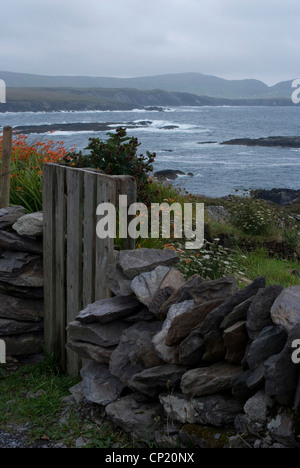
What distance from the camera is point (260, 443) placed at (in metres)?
2.87

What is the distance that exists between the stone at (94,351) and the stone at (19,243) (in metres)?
1.71

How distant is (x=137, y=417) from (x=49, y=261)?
2382 millimetres

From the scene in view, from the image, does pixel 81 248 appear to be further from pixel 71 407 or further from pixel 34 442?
pixel 34 442

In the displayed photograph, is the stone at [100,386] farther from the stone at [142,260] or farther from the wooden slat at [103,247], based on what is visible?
the stone at [142,260]

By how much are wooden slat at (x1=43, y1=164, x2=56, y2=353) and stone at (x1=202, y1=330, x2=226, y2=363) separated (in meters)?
2.61

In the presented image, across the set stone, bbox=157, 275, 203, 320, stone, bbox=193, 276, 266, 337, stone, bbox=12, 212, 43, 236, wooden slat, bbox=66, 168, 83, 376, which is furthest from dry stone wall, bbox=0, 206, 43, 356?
stone, bbox=193, 276, 266, 337

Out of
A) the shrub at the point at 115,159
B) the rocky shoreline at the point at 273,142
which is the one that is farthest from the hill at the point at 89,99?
the shrub at the point at 115,159

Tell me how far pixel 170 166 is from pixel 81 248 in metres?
28.6

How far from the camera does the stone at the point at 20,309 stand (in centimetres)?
577

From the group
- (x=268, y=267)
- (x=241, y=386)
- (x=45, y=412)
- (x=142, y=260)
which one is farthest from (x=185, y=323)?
(x=268, y=267)

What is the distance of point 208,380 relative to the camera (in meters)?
3.23

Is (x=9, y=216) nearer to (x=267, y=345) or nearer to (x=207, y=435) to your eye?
(x=207, y=435)

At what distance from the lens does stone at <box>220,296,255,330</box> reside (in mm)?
3254

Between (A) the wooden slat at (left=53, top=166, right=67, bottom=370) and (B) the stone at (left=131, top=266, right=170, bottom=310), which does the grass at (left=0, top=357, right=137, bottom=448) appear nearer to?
(A) the wooden slat at (left=53, top=166, right=67, bottom=370)
